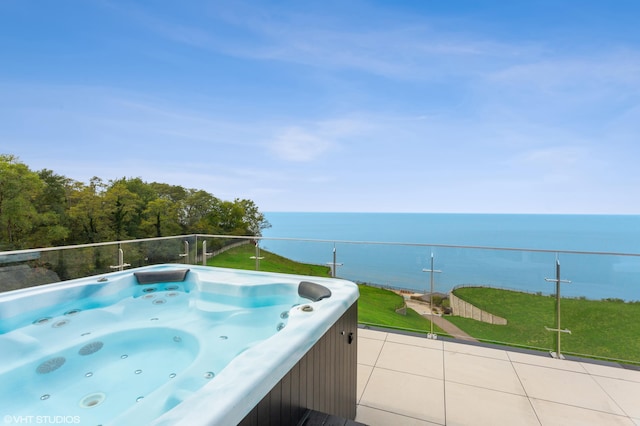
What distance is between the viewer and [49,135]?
37.4 ft

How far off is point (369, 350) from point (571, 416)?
1.54 meters

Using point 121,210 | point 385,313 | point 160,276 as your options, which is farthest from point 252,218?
point 160,276

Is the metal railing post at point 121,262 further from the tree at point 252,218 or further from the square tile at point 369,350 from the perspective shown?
the tree at point 252,218

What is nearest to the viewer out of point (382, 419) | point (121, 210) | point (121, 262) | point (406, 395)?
point (382, 419)

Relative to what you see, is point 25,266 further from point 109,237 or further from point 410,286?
point 109,237

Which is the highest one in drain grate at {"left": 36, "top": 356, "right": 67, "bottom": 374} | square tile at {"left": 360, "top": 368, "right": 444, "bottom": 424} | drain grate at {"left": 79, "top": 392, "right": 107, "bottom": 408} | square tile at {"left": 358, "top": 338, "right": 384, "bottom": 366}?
drain grate at {"left": 36, "top": 356, "right": 67, "bottom": 374}

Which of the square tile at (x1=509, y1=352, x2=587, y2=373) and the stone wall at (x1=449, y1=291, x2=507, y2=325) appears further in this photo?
the stone wall at (x1=449, y1=291, x2=507, y2=325)

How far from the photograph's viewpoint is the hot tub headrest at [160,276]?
2.81 meters

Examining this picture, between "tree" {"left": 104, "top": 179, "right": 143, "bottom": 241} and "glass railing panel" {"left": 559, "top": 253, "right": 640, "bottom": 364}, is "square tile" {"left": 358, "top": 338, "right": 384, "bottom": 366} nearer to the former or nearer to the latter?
"glass railing panel" {"left": 559, "top": 253, "right": 640, "bottom": 364}

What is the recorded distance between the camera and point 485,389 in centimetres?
227

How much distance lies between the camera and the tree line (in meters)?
15.4
